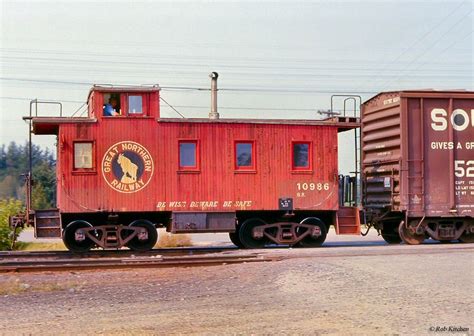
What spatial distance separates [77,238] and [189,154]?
3.64 metres

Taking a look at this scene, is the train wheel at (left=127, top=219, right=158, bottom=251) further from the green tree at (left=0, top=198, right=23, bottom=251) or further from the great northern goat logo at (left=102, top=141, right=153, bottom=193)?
the green tree at (left=0, top=198, right=23, bottom=251)

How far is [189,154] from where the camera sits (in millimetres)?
18297

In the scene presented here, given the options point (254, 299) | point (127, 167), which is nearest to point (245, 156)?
point (127, 167)

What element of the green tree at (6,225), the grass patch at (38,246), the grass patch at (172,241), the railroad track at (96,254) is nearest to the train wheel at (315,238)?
the railroad track at (96,254)

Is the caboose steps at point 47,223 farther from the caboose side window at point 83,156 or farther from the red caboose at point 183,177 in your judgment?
the caboose side window at point 83,156

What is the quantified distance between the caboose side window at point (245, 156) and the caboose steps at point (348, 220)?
113 inches

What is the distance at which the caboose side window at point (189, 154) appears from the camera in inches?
719

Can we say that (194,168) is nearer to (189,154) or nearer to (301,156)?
(189,154)

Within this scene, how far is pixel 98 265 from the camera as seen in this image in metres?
14.2

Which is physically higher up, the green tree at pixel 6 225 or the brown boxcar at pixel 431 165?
the brown boxcar at pixel 431 165

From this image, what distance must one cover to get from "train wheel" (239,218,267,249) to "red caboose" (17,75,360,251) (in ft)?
0.09

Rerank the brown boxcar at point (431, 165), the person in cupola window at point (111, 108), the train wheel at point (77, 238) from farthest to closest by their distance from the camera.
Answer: the brown boxcar at point (431, 165) → the person in cupola window at point (111, 108) → the train wheel at point (77, 238)

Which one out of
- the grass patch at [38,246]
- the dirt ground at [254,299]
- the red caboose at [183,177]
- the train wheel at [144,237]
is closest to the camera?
the dirt ground at [254,299]

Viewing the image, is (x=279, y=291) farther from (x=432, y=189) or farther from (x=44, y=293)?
(x=432, y=189)
